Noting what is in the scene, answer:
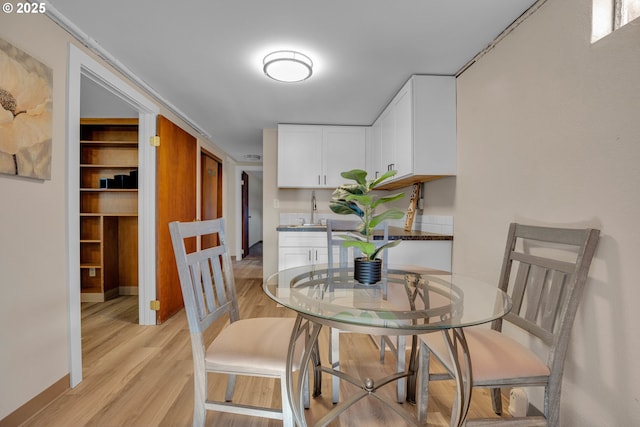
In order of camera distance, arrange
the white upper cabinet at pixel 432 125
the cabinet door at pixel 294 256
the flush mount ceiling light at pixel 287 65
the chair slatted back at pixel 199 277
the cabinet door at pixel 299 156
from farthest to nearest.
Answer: the cabinet door at pixel 299 156 → the cabinet door at pixel 294 256 → the white upper cabinet at pixel 432 125 → the flush mount ceiling light at pixel 287 65 → the chair slatted back at pixel 199 277

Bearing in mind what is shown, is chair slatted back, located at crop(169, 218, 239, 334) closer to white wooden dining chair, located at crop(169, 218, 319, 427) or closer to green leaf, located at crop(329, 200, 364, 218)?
white wooden dining chair, located at crop(169, 218, 319, 427)

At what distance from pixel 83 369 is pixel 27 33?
2.01 m

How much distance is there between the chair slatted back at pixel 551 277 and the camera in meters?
1.06

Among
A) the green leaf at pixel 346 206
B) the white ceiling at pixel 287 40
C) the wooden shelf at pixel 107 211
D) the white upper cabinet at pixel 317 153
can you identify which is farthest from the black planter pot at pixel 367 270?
the wooden shelf at pixel 107 211

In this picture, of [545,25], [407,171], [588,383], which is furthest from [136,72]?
[588,383]

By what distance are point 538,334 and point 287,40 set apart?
2.10 metres

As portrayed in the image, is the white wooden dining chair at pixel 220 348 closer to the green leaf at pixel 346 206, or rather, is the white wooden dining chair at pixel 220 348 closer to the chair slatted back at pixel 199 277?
the chair slatted back at pixel 199 277

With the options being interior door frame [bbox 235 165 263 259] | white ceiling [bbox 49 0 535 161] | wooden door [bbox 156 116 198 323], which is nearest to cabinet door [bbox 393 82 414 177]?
white ceiling [bbox 49 0 535 161]

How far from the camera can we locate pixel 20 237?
1405mm

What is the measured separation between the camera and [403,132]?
2508 mm

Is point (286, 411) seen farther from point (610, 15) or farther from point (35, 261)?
point (610, 15)

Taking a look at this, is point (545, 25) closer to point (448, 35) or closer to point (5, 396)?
point (448, 35)

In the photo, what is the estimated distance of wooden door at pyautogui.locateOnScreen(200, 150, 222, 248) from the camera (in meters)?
4.20

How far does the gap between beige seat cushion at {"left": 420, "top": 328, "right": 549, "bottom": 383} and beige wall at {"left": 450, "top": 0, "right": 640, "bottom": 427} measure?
0.86 feet
